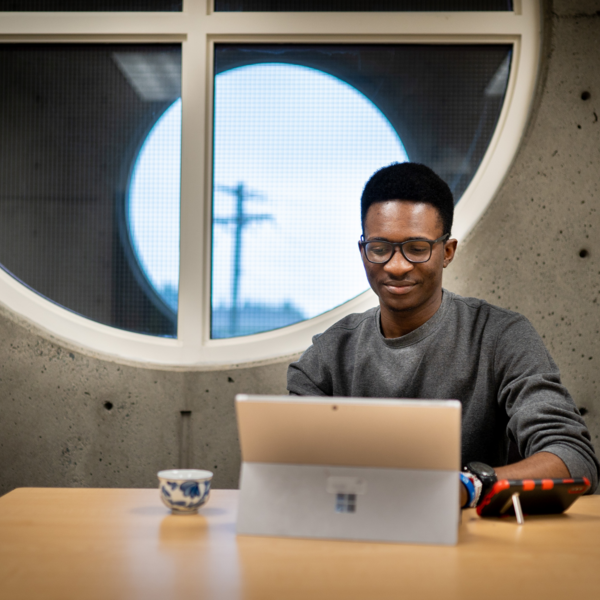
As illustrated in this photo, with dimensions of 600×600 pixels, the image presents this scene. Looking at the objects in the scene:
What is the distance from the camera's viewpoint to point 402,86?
262 centimetres

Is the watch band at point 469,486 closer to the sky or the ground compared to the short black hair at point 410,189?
closer to the ground

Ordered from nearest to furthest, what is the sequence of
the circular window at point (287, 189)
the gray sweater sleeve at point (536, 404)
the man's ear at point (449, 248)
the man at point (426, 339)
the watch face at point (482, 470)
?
the watch face at point (482, 470) < the gray sweater sleeve at point (536, 404) < the man at point (426, 339) < the man's ear at point (449, 248) < the circular window at point (287, 189)

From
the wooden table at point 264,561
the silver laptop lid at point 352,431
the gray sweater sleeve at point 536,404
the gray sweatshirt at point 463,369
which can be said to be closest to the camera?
the wooden table at point 264,561

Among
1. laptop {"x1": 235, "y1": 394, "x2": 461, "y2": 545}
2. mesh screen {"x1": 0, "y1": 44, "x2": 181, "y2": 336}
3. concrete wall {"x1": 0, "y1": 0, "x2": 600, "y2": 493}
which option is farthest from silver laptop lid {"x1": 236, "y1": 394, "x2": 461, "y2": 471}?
mesh screen {"x1": 0, "y1": 44, "x2": 181, "y2": 336}

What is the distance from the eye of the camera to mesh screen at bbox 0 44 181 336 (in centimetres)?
266

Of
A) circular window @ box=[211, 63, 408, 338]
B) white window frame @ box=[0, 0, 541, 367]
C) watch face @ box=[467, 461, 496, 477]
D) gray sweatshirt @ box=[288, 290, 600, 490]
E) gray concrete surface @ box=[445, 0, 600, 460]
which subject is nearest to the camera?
watch face @ box=[467, 461, 496, 477]

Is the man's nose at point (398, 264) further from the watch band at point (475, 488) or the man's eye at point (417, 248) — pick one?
the watch band at point (475, 488)

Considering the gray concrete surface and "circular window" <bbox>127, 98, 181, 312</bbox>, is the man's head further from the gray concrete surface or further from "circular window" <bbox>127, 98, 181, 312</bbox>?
"circular window" <bbox>127, 98, 181, 312</bbox>

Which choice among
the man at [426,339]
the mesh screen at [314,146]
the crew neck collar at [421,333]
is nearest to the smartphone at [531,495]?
the man at [426,339]

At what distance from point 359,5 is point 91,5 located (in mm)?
1157

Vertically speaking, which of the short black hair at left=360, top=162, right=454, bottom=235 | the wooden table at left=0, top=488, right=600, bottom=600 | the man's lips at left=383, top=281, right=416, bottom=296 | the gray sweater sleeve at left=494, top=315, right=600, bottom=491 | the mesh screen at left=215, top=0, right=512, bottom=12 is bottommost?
the wooden table at left=0, top=488, right=600, bottom=600

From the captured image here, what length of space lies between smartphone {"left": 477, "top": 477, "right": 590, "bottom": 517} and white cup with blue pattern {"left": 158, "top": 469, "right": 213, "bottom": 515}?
532mm

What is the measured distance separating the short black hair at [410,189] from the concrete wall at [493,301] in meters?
0.65

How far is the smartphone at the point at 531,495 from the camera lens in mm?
1107
